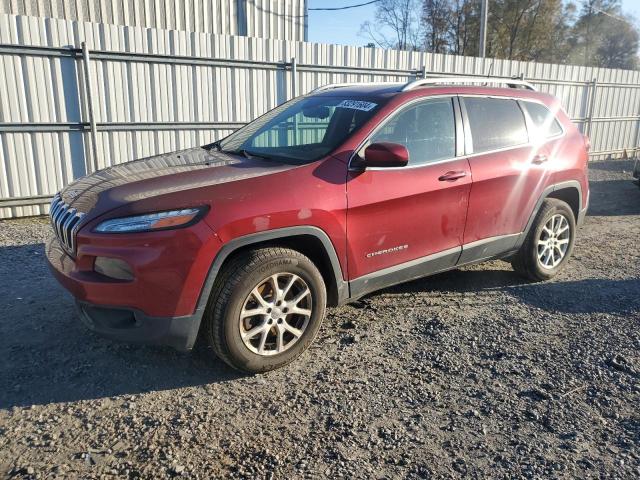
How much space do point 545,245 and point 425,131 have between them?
187cm

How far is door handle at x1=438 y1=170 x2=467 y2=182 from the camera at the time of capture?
394 centimetres

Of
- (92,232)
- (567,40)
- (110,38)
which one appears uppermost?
(567,40)

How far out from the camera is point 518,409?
2967mm

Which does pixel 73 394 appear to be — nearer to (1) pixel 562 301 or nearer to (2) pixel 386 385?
(2) pixel 386 385

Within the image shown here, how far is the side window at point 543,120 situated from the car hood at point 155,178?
2625mm

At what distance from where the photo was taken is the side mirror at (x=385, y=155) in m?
3.41

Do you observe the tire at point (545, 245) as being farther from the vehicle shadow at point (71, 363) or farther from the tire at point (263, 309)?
the vehicle shadow at point (71, 363)

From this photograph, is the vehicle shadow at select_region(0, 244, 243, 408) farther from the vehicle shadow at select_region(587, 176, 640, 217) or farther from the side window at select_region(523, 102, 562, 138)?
the vehicle shadow at select_region(587, 176, 640, 217)

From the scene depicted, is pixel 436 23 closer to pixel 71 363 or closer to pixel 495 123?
pixel 495 123

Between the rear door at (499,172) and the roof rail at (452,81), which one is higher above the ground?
the roof rail at (452,81)

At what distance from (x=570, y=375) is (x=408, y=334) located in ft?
3.66

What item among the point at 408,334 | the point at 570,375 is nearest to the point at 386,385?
the point at 408,334

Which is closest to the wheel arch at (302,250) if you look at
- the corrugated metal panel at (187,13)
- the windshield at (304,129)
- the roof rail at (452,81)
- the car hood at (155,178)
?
the car hood at (155,178)

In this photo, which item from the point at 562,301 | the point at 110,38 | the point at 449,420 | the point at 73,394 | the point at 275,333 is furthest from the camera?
the point at 110,38
